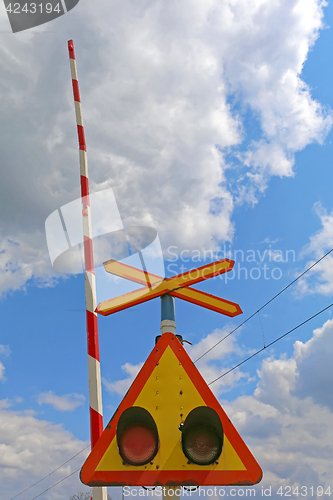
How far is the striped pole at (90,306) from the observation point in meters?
3.28

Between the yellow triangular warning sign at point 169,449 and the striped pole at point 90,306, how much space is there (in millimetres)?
1311

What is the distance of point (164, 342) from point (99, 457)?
872 millimetres

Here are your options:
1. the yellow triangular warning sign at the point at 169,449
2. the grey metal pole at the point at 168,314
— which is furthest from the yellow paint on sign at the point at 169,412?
the grey metal pole at the point at 168,314

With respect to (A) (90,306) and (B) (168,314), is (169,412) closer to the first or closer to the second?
(B) (168,314)

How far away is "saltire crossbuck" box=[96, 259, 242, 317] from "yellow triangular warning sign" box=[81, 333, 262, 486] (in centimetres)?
76

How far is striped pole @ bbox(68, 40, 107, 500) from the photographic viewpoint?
10.7 ft

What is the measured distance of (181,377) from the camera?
232 centimetres

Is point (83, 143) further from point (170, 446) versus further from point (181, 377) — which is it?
point (170, 446)

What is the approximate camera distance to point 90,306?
3756 millimetres

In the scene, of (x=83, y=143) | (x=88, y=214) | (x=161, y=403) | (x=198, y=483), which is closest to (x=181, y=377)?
(x=161, y=403)

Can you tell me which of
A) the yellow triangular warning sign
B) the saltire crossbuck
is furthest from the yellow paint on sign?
the saltire crossbuck

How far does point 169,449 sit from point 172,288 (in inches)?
50.2

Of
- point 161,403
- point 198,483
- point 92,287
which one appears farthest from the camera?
point 92,287

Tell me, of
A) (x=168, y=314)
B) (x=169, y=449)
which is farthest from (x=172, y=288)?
(x=169, y=449)
